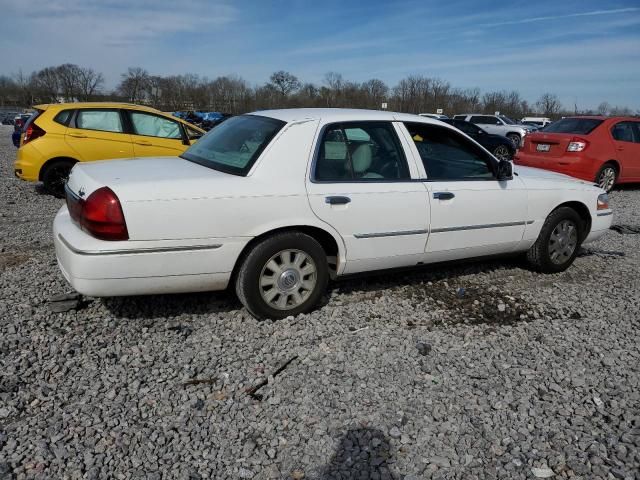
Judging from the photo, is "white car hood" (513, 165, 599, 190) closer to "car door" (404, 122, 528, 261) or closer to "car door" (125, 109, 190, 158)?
"car door" (404, 122, 528, 261)

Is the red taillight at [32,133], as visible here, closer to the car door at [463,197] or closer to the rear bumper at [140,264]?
the rear bumper at [140,264]

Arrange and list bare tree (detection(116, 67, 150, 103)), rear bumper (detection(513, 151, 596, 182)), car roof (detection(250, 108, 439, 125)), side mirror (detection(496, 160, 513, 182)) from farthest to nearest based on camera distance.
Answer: bare tree (detection(116, 67, 150, 103))
rear bumper (detection(513, 151, 596, 182))
side mirror (detection(496, 160, 513, 182))
car roof (detection(250, 108, 439, 125))

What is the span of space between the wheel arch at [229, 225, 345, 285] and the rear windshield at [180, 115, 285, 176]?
1.55 ft

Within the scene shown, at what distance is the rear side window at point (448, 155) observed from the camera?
437 centimetres

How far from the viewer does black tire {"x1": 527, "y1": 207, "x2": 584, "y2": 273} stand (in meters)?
5.09

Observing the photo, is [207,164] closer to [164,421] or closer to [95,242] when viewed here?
[95,242]

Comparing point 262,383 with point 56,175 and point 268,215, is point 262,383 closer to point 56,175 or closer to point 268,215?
point 268,215

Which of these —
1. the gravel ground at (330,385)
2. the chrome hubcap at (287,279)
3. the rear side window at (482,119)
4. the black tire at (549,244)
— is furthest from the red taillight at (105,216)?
the rear side window at (482,119)

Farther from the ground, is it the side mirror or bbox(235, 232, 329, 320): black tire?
the side mirror

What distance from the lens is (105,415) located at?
279 centimetres

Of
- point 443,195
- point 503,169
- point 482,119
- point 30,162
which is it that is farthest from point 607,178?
point 482,119

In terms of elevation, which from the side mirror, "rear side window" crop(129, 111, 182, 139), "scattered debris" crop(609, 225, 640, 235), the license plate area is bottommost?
"scattered debris" crop(609, 225, 640, 235)

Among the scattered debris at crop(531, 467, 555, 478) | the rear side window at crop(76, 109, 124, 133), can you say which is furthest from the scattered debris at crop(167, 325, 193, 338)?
the rear side window at crop(76, 109, 124, 133)

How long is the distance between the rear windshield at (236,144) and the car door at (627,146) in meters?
8.98
